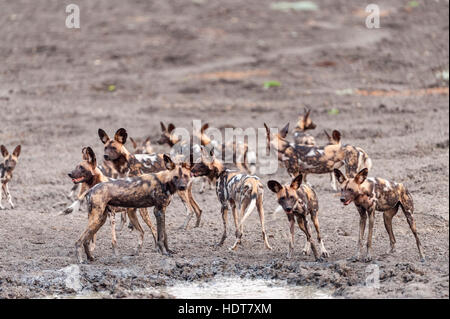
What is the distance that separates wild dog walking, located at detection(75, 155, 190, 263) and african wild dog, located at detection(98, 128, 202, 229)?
5.40ft

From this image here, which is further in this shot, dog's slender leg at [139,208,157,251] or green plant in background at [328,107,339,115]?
green plant in background at [328,107,339,115]

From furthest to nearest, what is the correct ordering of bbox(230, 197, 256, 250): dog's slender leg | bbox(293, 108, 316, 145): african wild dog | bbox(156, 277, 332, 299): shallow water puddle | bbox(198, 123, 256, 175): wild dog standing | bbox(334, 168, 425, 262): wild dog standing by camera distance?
bbox(293, 108, 316, 145): african wild dog < bbox(198, 123, 256, 175): wild dog standing < bbox(230, 197, 256, 250): dog's slender leg < bbox(334, 168, 425, 262): wild dog standing < bbox(156, 277, 332, 299): shallow water puddle

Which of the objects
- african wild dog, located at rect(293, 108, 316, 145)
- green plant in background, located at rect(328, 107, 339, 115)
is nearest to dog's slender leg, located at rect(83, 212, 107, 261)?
african wild dog, located at rect(293, 108, 316, 145)

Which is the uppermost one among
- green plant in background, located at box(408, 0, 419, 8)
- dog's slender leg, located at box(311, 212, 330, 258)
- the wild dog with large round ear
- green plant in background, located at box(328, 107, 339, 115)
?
green plant in background, located at box(408, 0, 419, 8)

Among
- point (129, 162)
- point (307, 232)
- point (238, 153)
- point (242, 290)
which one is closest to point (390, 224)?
point (307, 232)

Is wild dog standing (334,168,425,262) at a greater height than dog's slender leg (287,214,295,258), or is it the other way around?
wild dog standing (334,168,425,262)

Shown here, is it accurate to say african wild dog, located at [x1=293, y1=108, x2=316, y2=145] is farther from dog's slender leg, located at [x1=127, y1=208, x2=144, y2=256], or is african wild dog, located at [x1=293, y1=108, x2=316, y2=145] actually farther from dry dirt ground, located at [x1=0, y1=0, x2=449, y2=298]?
dog's slender leg, located at [x1=127, y1=208, x2=144, y2=256]

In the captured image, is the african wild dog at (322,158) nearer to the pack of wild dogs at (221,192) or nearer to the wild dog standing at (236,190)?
the pack of wild dogs at (221,192)

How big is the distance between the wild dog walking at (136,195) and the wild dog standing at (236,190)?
A: 69 cm

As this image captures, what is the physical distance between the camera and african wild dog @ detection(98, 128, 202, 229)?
11203mm

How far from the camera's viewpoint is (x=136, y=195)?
374 inches

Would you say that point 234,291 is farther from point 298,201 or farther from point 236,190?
point 236,190
